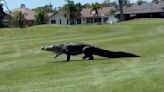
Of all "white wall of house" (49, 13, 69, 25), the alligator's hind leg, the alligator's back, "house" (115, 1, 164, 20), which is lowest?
"white wall of house" (49, 13, 69, 25)

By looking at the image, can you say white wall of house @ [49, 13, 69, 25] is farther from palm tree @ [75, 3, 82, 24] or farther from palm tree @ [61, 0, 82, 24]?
palm tree @ [75, 3, 82, 24]

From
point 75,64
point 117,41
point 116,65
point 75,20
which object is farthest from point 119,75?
point 75,20

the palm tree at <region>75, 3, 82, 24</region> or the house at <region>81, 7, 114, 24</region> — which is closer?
the palm tree at <region>75, 3, 82, 24</region>

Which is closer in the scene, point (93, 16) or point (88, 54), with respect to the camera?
point (88, 54)

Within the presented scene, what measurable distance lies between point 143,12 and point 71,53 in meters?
70.7

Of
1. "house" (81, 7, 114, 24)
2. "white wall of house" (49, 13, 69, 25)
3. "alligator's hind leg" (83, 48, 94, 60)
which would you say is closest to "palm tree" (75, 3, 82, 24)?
"white wall of house" (49, 13, 69, 25)

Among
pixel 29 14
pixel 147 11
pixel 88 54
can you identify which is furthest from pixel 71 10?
pixel 88 54

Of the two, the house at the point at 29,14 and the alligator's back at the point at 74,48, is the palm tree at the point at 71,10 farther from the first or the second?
the alligator's back at the point at 74,48

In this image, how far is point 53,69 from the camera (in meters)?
14.1

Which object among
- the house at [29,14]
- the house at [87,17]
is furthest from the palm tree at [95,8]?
the house at [29,14]

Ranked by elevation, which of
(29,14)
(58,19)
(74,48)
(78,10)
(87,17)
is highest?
(78,10)

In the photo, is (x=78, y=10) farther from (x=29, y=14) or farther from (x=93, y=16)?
(x=29, y=14)

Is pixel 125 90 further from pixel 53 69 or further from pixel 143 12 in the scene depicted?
pixel 143 12

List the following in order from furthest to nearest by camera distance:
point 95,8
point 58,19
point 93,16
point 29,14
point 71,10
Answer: point 58,19, point 93,16, point 29,14, point 95,8, point 71,10
